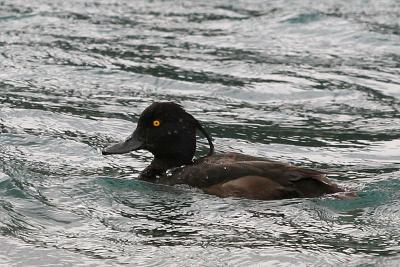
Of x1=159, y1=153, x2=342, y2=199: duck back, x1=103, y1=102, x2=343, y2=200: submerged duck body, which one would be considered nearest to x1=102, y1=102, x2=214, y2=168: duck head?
x1=103, y1=102, x2=343, y2=200: submerged duck body

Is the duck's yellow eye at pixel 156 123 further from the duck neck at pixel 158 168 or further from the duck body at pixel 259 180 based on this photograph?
the duck body at pixel 259 180

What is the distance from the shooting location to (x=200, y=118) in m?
12.7

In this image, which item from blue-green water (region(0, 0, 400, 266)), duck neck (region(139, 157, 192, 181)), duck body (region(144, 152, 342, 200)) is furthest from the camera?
duck neck (region(139, 157, 192, 181))

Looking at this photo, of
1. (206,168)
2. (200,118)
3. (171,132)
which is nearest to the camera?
(206,168)

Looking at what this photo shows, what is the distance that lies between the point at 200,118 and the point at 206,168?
3.57m

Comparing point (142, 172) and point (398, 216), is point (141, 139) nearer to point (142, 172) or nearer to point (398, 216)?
point (142, 172)

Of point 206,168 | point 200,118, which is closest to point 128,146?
point 206,168

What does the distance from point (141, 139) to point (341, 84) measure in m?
5.47

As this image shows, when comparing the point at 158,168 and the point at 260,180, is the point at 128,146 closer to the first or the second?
the point at 158,168

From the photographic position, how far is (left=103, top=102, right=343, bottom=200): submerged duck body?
8938 millimetres

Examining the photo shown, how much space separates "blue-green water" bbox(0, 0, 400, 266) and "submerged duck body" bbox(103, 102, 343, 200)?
105 mm

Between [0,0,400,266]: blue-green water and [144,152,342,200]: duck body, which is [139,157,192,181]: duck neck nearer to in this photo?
[0,0,400,266]: blue-green water

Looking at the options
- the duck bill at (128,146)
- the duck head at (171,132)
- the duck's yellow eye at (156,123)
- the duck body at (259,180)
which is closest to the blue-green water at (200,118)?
the duck body at (259,180)

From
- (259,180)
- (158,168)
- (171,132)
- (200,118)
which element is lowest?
(200,118)
